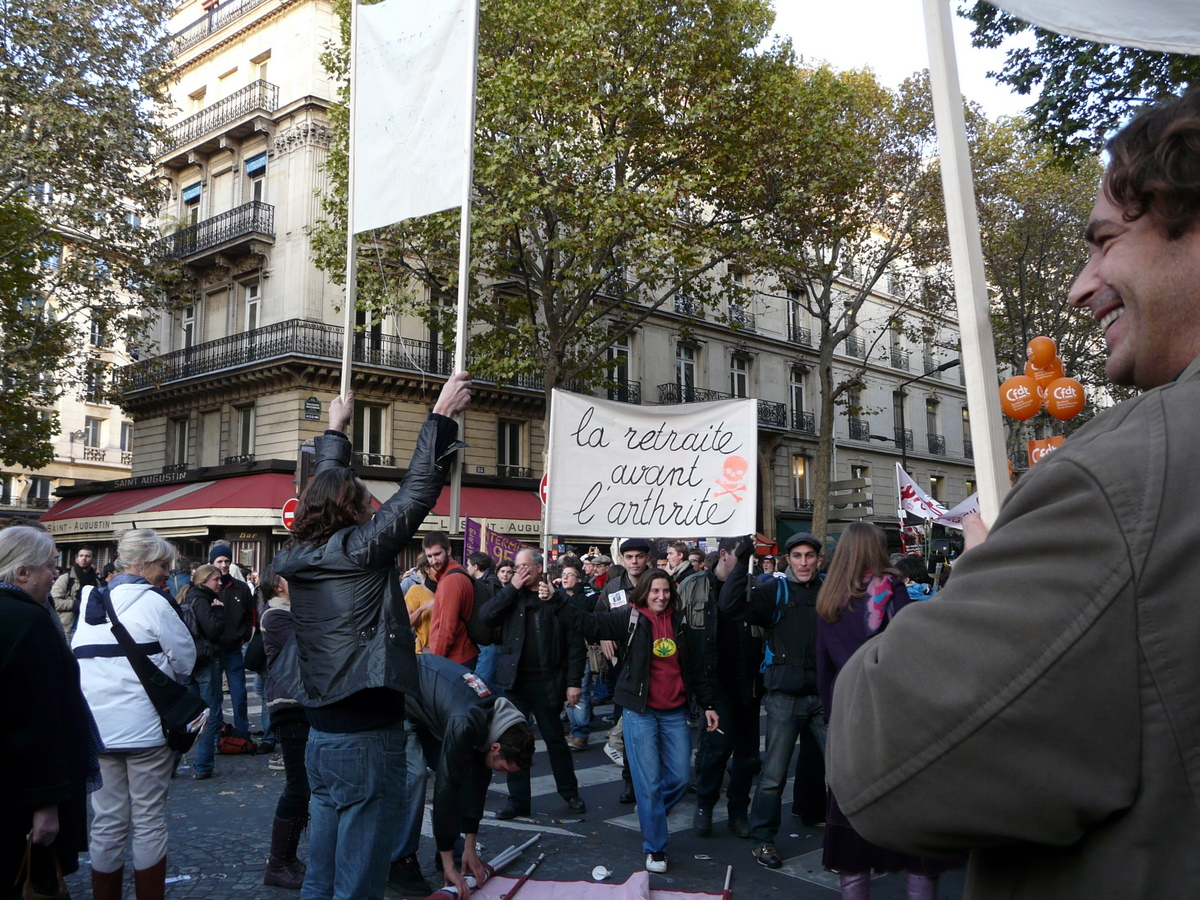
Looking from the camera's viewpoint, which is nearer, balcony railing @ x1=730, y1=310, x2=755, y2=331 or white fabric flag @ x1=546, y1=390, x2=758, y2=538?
white fabric flag @ x1=546, y1=390, x2=758, y2=538

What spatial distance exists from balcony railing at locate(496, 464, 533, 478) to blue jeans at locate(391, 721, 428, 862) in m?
22.7

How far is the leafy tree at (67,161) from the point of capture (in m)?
18.3

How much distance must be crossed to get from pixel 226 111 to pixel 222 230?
3542mm

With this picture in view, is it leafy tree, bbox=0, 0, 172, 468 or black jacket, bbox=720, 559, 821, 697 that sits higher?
leafy tree, bbox=0, 0, 172, 468

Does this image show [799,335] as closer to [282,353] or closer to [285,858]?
[282,353]

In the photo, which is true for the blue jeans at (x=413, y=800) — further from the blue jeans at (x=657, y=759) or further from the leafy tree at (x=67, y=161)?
the leafy tree at (x=67, y=161)

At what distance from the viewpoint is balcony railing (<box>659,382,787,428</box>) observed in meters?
32.8

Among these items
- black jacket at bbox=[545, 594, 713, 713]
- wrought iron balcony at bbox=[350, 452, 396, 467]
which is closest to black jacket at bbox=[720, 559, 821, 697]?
black jacket at bbox=[545, 594, 713, 713]

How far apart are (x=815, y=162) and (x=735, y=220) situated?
211 cm

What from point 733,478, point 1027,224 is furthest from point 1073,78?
point 1027,224

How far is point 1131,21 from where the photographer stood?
5.53 ft

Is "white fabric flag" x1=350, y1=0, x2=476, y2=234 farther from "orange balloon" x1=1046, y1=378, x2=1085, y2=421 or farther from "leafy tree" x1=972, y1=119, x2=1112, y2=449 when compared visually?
"leafy tree" x1=972, y1=119, x2=1112, y2=449

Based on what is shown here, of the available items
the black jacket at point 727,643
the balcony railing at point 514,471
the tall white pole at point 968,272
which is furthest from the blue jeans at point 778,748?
the balcony railing at point 514,471

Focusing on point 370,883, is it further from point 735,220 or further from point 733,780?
point 735,220
